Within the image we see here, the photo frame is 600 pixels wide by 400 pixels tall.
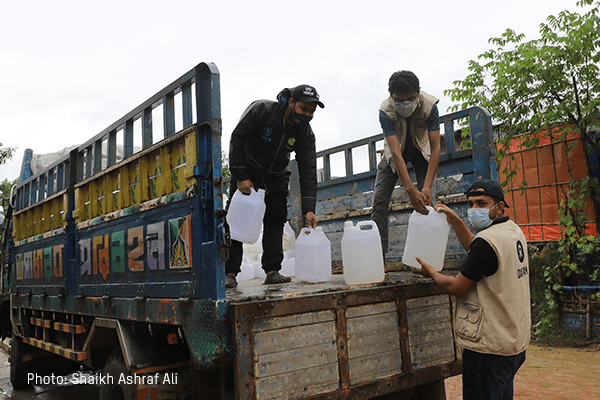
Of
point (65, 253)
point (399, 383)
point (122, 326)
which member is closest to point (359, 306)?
point (399, 383)

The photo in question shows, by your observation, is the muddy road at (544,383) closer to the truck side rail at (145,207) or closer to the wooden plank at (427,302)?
the truck side rail at (145,207)

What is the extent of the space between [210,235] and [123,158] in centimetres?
133

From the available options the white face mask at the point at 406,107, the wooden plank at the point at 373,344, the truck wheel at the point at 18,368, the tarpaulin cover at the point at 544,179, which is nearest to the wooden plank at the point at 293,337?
the wooden plank at the point at 373,344

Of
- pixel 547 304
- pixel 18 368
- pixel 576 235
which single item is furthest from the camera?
pixel 547 304

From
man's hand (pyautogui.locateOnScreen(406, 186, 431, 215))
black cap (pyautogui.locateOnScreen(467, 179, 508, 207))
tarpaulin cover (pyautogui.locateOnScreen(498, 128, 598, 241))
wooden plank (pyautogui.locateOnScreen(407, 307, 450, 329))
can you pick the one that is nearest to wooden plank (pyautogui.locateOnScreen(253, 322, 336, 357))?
wooden plank (pyautogui.locateOnScreen(407, 307, 450, 329))

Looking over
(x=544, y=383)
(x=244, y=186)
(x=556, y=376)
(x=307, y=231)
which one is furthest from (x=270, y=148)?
(x=556, y=376)

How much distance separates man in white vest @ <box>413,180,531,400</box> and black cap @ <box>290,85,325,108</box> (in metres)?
1.42

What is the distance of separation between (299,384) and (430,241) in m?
1.38

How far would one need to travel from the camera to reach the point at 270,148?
354cm

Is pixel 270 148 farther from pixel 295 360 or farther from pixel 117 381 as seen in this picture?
pixel 117 381

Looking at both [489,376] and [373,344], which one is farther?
[373,344]

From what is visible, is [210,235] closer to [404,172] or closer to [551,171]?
[404,172]

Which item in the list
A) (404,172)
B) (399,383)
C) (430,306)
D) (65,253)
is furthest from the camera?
(65,253)

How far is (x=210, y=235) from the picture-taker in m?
2.38
